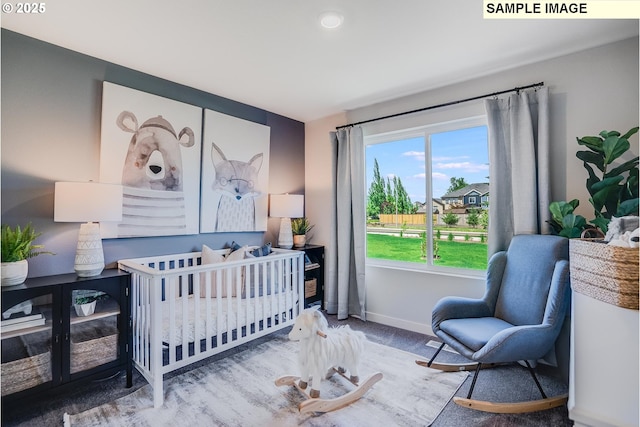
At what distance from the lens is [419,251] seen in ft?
10.5

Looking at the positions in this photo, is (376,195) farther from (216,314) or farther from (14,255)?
(14,255)

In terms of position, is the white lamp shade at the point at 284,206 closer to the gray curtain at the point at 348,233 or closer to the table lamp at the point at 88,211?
the gray curtain at the point at 348,233

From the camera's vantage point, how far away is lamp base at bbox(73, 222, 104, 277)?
204 centimetres

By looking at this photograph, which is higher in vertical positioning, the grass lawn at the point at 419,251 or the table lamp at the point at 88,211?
the table lamp at the point at 88,211

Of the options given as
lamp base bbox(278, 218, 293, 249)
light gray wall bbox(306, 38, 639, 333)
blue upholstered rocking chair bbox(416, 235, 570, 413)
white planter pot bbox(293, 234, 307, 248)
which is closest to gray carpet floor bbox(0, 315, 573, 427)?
blue upholstered rocking chair bbox(416, 235, 570, 413)

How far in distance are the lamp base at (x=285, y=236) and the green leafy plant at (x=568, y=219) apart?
2423mm

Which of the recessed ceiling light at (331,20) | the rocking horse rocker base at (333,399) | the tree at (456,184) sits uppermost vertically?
the recessed ceiling light at (331,20)

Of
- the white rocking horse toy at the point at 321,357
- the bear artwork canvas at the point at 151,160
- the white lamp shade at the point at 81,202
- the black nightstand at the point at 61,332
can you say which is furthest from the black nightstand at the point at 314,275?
the white lamp shade at the point at 81,202

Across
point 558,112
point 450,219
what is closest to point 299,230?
point 450,219

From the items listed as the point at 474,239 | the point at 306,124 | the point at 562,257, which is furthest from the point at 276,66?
the point at 562,257

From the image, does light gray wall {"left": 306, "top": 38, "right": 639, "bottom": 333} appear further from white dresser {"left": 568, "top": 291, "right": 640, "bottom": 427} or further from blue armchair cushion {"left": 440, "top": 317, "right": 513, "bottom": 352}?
white dresser {"left": 568, "top": 291, "right": 640, "bottom": 427}

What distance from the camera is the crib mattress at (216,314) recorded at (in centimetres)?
215

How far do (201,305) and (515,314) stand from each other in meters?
2.42

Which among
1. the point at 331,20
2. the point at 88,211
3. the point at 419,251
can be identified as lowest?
the point at 419,251
